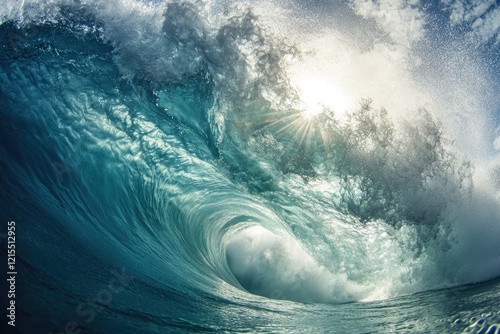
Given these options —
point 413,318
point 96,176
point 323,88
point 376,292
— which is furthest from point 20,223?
point 376,292

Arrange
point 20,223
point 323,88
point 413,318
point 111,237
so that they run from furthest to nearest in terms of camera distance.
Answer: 1. point 323,88
2. point 111,237
3. point 20,223
4. point 413,318

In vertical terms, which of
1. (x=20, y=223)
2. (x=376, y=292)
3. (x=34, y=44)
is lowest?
(x=20, y=223)

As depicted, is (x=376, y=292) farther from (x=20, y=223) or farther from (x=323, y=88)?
(x=20, y=223)

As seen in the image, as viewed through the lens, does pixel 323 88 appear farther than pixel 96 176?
Yes

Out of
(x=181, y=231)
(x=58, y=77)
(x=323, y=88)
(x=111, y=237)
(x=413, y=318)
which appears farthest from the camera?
(x=181, y=231)

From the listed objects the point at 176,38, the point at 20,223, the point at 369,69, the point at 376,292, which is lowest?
the point at 20,223

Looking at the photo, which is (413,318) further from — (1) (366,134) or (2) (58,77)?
(2) (58,77)

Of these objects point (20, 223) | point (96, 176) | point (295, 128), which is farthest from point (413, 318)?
point (96, 176)

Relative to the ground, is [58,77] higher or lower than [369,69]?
lower

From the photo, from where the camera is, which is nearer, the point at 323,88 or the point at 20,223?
the point at 20,223
